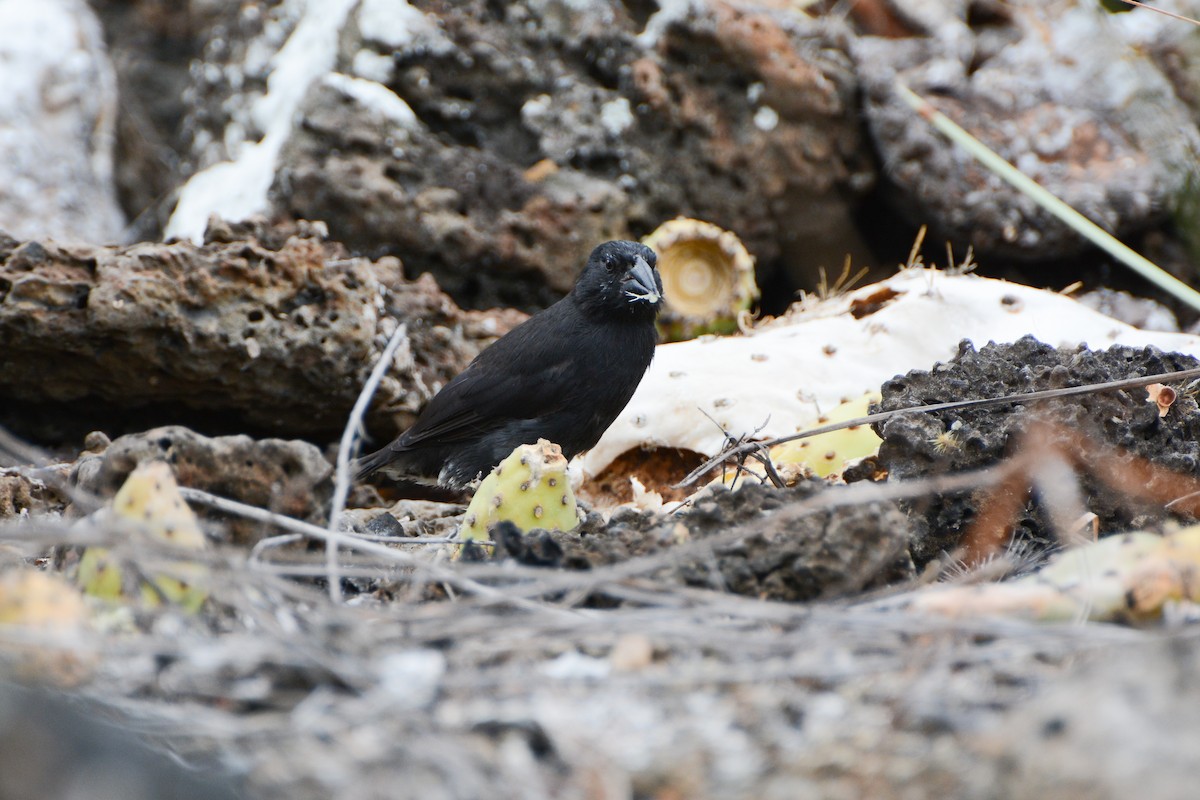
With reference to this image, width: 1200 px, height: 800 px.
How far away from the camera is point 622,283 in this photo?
4867 millimetres

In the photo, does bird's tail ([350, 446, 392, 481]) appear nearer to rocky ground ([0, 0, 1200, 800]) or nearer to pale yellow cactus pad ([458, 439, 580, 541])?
rocky ground ([0, 0, 1200, 800])

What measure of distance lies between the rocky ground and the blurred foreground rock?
0.05ft

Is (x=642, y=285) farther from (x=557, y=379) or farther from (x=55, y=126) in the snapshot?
(x=55, y=126)

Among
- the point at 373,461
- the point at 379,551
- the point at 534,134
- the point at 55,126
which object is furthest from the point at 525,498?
the point at 55,126

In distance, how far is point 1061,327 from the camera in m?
4.64

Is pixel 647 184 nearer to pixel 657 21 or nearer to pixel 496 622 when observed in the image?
pixel 657 21

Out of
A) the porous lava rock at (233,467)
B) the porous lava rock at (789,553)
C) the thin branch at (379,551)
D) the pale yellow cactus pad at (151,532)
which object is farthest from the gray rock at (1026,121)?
the pale yellow cactus pad at (151,532)

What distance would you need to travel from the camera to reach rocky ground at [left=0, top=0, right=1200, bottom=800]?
1.89 m

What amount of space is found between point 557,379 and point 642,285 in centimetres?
49

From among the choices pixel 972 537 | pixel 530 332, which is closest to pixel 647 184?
pixel 530 332

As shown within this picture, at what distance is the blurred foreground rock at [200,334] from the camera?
441 cm

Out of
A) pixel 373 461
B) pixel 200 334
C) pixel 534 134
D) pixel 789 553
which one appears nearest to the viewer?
pixel 789 553

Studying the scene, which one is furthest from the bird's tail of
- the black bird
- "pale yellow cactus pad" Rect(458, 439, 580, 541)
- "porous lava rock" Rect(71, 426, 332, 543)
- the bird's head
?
"porous lava rock" Rect(71, 426, 332, 543)

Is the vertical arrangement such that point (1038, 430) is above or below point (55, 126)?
below
